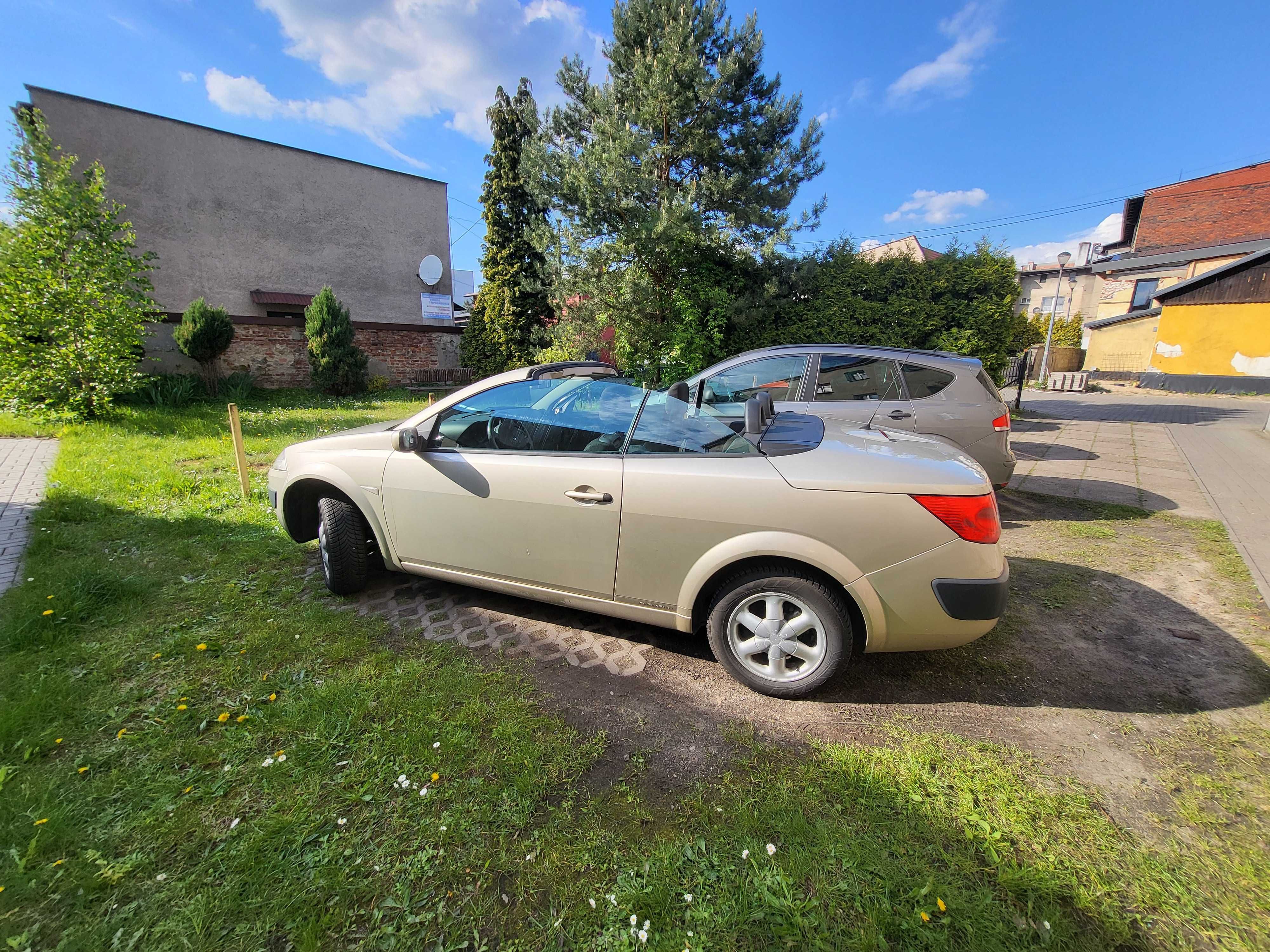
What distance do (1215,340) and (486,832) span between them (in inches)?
1177

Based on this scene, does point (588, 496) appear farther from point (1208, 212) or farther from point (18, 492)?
point (1208, 212)

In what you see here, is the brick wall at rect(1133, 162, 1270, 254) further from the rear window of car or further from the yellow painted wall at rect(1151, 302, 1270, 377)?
the rear window of car

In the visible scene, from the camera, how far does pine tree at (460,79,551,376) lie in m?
16.1

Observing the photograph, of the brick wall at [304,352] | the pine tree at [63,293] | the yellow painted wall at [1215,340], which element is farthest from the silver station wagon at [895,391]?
the yellow painted wall at [1215,340]

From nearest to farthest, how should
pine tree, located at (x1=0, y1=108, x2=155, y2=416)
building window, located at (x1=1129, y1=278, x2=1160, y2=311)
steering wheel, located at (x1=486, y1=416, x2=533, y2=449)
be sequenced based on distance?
steering wheel, located at (x1=486, y1=416, x2=533, y2=449)
pine tree, located at (x1=0, y1=108, x2=155, y2=416)
building window, located at (x1=1129, y1=278, x2=1160, y2=311)

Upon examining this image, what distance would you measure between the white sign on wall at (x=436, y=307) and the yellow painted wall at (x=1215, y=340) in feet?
95.2

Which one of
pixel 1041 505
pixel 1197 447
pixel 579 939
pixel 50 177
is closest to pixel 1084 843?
pixel 579 939

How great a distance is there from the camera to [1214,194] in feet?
98.7

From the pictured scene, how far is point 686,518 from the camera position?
2.47 m

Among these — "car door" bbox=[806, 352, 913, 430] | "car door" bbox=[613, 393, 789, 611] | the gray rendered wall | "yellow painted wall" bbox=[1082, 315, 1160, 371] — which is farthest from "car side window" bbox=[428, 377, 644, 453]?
"yellow painted wall" bbox=[1082, 315, 1160, 371]

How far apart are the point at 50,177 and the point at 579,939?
12.4 metres

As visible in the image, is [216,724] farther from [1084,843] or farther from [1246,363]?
[1246,363]

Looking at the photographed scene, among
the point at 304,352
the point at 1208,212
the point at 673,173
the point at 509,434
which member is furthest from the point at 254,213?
the point at 1208,212

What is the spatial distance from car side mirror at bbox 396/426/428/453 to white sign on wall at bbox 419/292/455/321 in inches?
764
